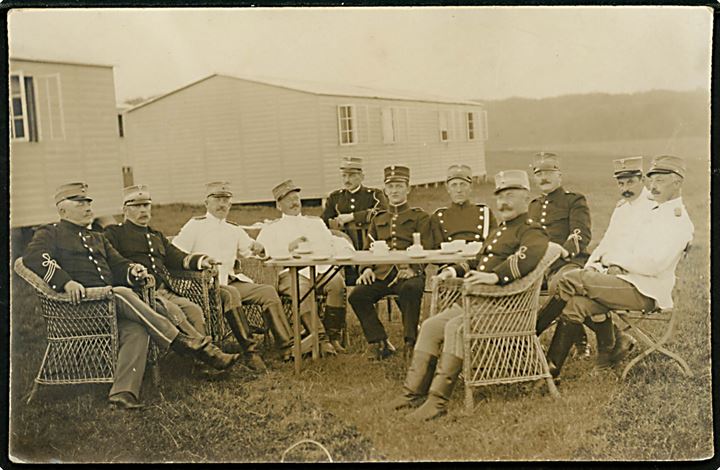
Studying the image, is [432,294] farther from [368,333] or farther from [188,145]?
[188,145]

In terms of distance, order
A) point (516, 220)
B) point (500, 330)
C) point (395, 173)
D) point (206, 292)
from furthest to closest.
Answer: point (206, 292) → point (395, 173) → point (516, 220) → point (500, 330)

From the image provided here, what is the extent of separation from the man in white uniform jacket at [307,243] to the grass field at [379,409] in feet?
0.27

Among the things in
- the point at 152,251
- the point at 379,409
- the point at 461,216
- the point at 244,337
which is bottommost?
the point at 379,409

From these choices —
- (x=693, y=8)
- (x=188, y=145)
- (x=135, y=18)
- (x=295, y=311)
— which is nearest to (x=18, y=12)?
(x=135, y=18)

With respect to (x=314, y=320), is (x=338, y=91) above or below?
above

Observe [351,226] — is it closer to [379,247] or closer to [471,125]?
[379,247]

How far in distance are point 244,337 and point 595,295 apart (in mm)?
2186

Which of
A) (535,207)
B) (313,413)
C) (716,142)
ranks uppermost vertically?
(716,142)

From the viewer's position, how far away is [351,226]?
5.05 meters

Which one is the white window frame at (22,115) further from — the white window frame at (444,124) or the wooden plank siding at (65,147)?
the white window frame at (444,124)

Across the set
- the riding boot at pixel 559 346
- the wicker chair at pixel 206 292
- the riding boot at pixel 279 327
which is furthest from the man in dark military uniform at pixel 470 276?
the wicker chair at pixel 206 292

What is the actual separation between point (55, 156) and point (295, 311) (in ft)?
5.76

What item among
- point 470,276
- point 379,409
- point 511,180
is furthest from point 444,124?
point 379,409

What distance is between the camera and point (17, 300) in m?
5.08
